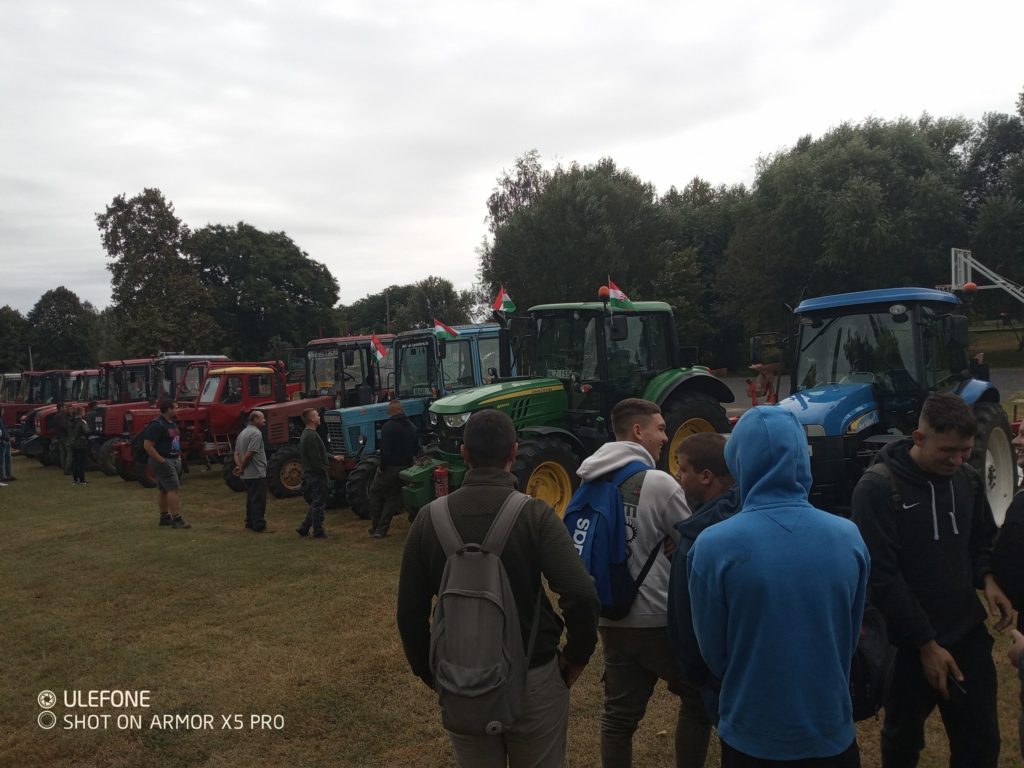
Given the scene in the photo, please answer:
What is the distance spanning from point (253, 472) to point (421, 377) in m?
2.67

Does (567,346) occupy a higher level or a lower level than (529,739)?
higher

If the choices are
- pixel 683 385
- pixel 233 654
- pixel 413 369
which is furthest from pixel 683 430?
pixel 233 654

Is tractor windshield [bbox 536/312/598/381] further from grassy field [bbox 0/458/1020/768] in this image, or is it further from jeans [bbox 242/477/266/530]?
jeans [bbox 242/477/266/530]

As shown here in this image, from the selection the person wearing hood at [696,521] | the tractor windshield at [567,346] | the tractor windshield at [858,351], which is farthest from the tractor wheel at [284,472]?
the person wearing hood at [696,521]

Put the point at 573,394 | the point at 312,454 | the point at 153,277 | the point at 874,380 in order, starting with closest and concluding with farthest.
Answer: the point at 874,380 < the point at 573,394 < the point at 312,454 < the point at 153,277

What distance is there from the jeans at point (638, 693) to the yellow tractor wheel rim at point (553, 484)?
14.4 ft

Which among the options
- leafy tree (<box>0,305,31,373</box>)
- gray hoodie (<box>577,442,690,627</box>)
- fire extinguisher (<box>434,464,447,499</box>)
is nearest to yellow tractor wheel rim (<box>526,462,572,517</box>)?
fire extinguisher (<box>434,464,447,499</box>)

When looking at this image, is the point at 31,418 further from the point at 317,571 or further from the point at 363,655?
the point at 363,655

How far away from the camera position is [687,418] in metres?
8.52

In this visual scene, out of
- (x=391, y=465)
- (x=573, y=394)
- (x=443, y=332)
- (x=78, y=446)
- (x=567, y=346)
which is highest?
(x=443, y=332)

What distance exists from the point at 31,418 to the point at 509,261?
17.8 meters

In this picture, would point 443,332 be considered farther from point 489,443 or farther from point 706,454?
point 489,443

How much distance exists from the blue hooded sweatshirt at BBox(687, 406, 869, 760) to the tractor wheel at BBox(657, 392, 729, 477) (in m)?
6.36

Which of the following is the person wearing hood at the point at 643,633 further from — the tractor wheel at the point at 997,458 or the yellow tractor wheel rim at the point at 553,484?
the tractor wheel at the point at 997,458
